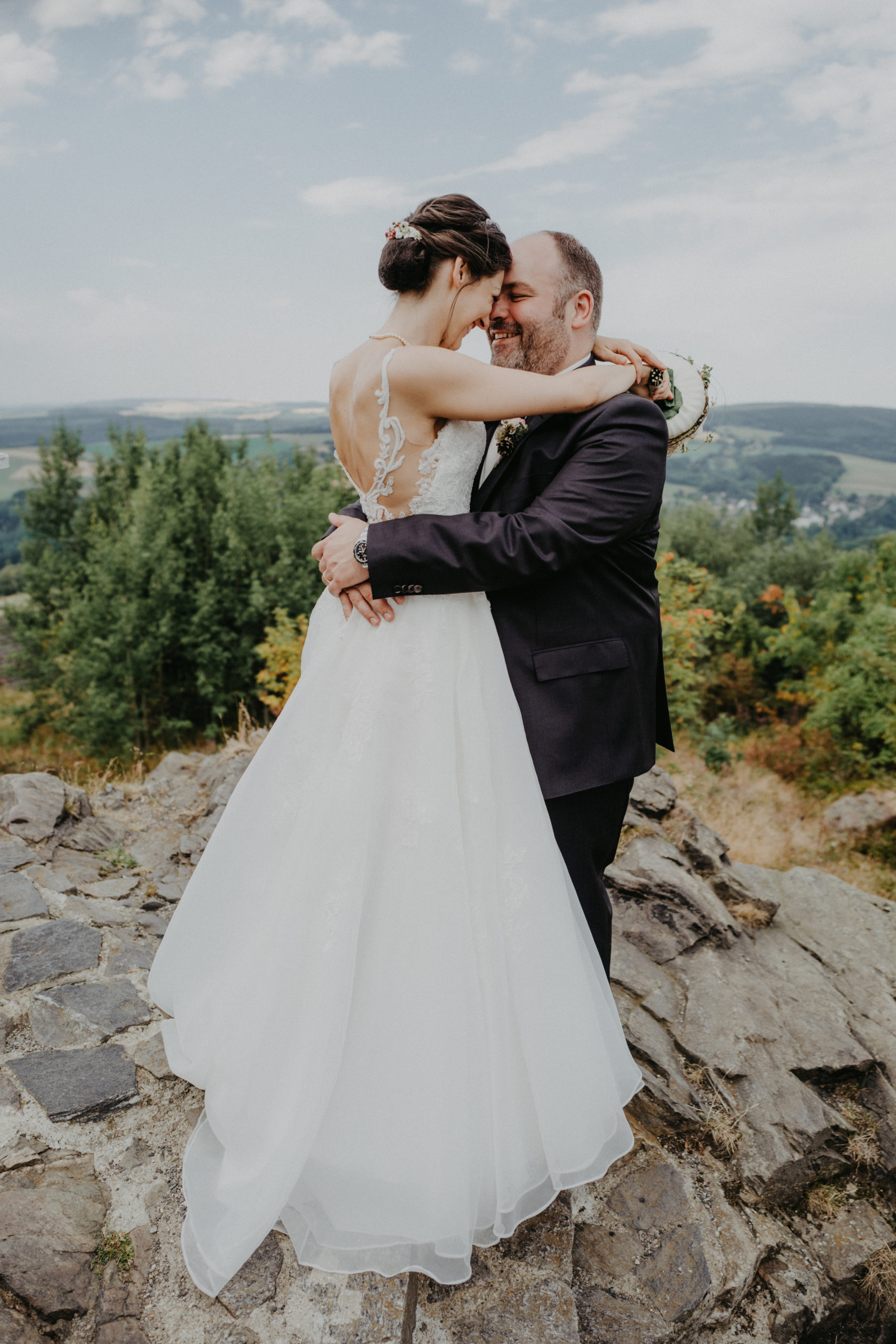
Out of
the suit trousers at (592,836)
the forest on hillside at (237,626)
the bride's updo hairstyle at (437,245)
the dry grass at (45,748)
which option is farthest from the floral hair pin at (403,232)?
the forest on hillside at (237,626)

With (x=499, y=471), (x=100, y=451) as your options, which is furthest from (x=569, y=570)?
(x=100, y=451)

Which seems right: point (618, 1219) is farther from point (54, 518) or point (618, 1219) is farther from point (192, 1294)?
point (54, 518)

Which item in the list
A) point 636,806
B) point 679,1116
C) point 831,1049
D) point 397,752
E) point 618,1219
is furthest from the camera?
point 636,806

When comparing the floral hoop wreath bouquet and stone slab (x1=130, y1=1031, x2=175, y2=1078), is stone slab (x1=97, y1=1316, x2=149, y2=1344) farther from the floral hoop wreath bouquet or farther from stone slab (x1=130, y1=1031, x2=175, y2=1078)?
A: the floral hoop wreath bouquet

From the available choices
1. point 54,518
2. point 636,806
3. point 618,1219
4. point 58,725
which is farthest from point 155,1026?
point 54,518

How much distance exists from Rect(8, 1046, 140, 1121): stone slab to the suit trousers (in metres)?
1.66

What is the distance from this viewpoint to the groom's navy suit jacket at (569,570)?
2.10m

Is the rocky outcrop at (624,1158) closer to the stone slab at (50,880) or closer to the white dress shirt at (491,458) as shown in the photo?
A: the stone slab at (50,880)

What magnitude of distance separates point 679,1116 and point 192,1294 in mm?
1703

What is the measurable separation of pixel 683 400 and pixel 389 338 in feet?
3.27

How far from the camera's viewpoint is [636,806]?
4926 millimetres

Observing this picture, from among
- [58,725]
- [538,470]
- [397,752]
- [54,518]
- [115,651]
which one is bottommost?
[58,725]

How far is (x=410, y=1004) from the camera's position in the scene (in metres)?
2.07

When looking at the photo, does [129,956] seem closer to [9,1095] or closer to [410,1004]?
[9,1095]
